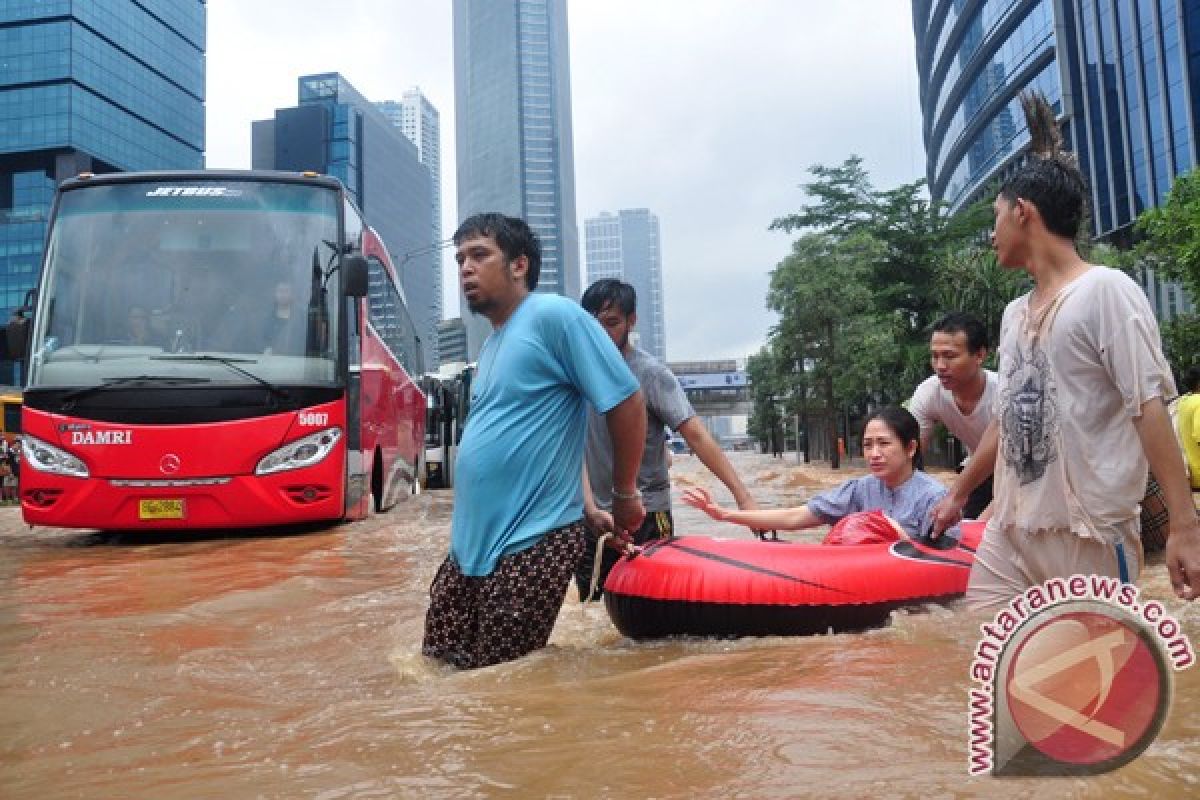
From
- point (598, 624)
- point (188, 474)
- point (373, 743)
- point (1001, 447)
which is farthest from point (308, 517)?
point (1001, 447)

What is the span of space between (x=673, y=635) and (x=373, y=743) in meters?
1.75

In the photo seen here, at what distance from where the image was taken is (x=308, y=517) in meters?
8.40

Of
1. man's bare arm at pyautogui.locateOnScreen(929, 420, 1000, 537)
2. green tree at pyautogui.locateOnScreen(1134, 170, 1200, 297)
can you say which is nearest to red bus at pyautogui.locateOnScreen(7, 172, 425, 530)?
man's bare arm at pyautogui.locateOnScreen(929, 420, 1000, 537)

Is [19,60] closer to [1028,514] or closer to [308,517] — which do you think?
[308,517]

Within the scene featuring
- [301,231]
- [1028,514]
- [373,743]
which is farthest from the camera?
[301,231]

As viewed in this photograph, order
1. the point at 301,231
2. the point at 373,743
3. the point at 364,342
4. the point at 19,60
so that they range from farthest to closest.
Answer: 1. the point at 19,60
2. the point at 364,342
3. the point at 301,231
4. the point at 373,743

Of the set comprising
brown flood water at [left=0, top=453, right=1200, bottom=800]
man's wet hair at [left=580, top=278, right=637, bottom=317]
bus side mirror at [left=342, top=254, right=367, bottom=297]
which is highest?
bus side mirror at [left=342, top=254, right=367, bottom=297]

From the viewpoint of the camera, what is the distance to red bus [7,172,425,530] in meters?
7.87

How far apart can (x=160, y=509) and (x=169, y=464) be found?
1.36 ft

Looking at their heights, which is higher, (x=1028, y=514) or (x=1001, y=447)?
(x=1001, y=447)

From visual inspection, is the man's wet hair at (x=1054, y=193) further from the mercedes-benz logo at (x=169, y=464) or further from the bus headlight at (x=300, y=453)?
the mercedes-benz logo at (x=169, y=464)

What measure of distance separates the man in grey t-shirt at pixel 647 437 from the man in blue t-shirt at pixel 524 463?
3.59 feet

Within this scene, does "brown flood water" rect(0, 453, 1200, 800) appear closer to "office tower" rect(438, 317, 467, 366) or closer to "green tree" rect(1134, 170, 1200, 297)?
"green tree" rect(1134, 170, 1200, 297)

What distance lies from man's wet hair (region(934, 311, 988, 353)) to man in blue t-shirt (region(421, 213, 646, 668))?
7.48ft
